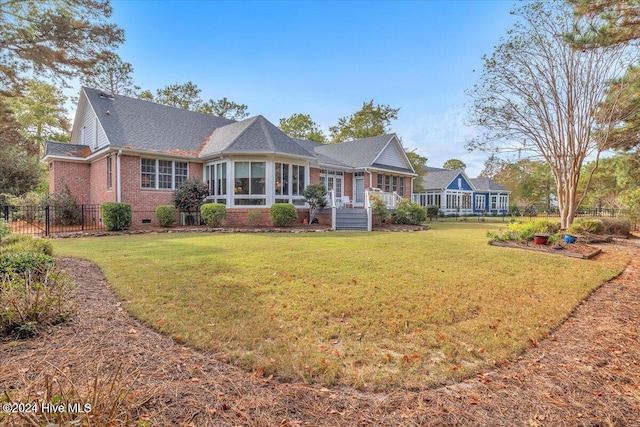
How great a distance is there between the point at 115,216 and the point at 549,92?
19.8 metres

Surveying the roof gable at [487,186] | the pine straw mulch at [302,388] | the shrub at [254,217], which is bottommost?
the pine straw mulch at [302,388]

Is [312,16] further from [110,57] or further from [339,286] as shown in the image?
[339,286]

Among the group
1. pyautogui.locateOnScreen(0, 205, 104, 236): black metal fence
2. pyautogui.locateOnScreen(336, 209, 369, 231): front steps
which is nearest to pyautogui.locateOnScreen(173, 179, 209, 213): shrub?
pyautogui.locateOnScreen(0, 205, 104, 236): black metal fence

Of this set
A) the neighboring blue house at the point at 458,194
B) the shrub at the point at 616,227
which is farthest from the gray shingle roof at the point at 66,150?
the neighboring blue house at the point at 458,194

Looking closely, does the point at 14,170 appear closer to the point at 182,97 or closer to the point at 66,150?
the point at 66,150

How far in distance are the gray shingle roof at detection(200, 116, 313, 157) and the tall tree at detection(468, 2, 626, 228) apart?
9629mm

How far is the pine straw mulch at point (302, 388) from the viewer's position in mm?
2189

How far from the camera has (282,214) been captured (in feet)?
49.1

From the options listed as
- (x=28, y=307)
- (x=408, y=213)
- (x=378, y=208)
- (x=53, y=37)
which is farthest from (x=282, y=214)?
(x=28, y=307)

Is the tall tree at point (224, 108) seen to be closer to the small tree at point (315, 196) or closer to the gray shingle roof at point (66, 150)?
the gray shingle roof at point (66, 150)

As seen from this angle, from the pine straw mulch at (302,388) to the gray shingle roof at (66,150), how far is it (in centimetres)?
1770

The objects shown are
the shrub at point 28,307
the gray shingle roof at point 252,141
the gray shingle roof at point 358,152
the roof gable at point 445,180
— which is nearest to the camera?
the shrub at point 28,307

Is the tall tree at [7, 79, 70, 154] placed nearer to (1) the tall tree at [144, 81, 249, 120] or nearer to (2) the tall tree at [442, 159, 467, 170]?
(1) the tall tree at [144, 81, 249, 120]

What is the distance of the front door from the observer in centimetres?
2267
